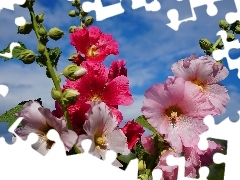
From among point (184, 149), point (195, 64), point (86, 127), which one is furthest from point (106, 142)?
point (195, 64)

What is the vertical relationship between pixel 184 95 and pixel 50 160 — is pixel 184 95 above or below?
above

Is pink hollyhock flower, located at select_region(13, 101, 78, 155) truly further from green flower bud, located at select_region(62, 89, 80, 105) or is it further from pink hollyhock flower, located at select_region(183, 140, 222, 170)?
pink hollyhock flower, located at select_region(183, 140, 222, 170)

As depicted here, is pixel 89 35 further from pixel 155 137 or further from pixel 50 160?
pixel 50 160

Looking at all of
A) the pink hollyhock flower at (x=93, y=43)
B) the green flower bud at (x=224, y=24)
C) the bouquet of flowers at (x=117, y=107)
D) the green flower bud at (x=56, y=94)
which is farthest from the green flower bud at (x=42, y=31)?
the green flower bud at (x=224, y=24)

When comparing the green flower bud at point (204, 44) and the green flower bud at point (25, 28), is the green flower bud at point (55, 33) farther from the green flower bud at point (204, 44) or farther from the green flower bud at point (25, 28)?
the green flower bud at point (204, 44)

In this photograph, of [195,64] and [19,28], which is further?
[195,64]

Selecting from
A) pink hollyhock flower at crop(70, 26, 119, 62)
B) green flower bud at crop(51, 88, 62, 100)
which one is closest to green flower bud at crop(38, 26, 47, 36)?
green flower bud at crop(51, 88, 62, 100)

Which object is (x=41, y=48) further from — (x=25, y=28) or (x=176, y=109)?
(x=176, y=109)
